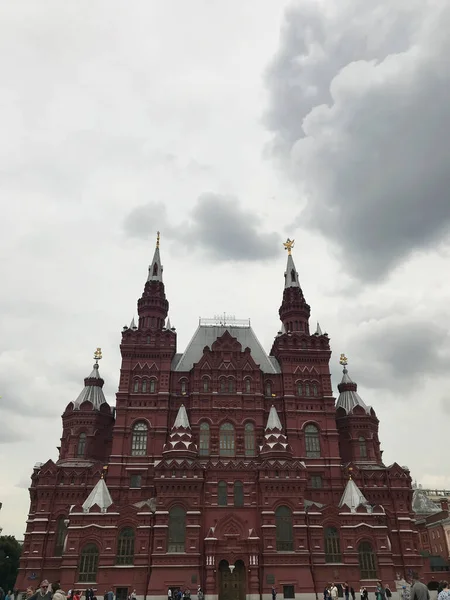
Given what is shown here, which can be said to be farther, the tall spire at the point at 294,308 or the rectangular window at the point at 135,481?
the tall spire at the point at 294,308

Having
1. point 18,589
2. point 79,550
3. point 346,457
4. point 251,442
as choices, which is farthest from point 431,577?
point 18,589

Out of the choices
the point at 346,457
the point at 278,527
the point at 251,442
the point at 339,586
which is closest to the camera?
the point at 339,586

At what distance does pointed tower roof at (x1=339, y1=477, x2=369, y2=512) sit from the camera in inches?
2009

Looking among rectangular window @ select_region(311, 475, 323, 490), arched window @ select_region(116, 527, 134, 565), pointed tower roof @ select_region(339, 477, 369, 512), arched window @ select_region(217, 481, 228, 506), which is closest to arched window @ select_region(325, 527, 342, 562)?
pointed tower roof @ select_region(339, 477, 369, 512)

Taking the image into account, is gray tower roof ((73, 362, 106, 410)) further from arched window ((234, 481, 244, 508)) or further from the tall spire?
the tall spire

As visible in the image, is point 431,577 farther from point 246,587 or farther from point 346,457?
point 246,587

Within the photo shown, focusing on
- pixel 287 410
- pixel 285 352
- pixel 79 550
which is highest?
pixel 285 352

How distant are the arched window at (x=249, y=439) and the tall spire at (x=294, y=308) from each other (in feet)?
48.9

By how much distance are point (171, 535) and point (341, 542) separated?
54.8ft

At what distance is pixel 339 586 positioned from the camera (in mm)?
45469

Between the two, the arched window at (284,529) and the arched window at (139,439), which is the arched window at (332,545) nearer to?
the arched window at (284,529)

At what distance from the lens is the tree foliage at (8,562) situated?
6838 centimetres

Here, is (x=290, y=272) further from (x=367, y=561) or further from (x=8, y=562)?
(x=8, y=562)

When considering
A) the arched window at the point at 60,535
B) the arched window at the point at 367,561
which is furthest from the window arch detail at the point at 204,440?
the arched window at the point at 367,561
